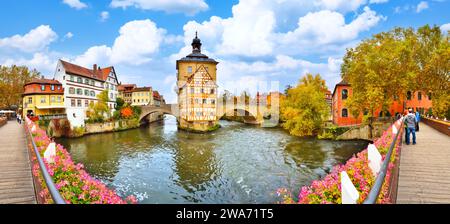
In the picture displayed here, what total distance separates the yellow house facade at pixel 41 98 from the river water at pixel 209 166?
12.8 meters

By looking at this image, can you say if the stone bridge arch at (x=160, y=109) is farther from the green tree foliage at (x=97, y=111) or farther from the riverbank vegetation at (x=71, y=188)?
the riverbank vegetation at (x=71, y=188)

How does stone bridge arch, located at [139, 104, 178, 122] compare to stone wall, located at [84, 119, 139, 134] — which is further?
stone bridge arch, located at [139, 104, 178, 122]

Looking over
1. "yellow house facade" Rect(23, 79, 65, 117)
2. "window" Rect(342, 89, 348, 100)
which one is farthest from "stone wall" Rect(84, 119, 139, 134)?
"window" Rect(342, 89, 348, 100)

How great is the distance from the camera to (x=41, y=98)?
36750mm

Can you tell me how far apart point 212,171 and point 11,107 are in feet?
Answer: 163

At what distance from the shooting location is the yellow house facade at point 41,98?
36594 mm

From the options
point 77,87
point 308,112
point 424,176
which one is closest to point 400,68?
point 308,112

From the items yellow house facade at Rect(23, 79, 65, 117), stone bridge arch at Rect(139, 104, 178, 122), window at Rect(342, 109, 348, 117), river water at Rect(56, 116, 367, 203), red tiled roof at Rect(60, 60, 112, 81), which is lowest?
river water at Rect(56, 116, 367, 203)

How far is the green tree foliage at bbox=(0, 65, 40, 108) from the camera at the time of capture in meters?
41.9

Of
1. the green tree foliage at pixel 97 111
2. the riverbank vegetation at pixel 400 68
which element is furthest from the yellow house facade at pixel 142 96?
the riverbank vegetation at pixel 400 68

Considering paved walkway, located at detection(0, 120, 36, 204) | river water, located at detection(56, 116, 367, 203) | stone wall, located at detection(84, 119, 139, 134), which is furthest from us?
stone wall, located at detection(84, 119, 139, 134)

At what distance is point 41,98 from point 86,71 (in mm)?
9599

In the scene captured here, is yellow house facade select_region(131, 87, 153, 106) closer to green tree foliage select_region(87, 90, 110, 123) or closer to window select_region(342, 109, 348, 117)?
green tree foliage select_region(87, 90, 110, 123)

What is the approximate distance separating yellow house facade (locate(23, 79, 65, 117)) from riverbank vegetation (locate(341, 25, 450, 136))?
1630 inches
